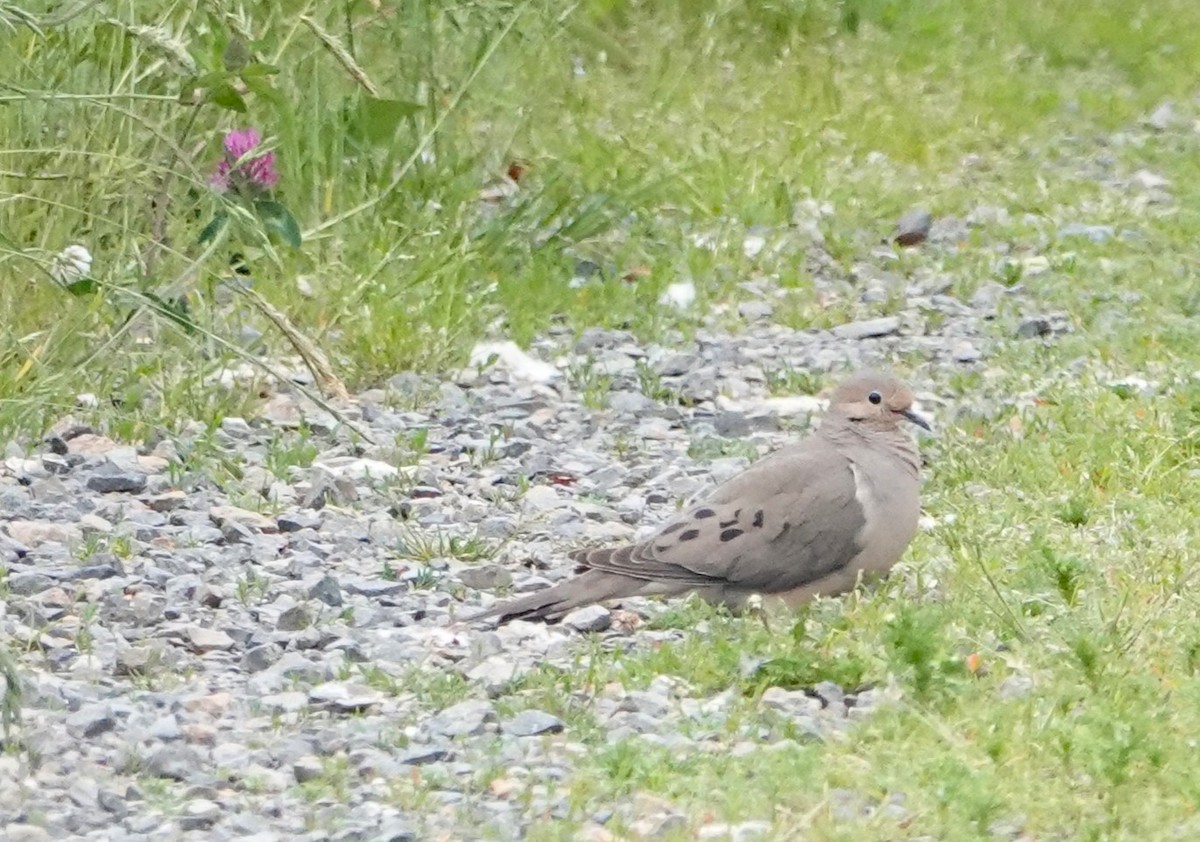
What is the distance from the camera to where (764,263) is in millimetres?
8930

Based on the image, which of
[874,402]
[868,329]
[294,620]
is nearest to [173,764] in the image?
[294,620]

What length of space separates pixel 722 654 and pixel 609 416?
8.18 feet

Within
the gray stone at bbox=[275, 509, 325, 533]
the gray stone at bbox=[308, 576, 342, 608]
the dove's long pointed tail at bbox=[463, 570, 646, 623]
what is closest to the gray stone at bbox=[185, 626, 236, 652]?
the gray stone at bbox=[308, 576, 342, 608]

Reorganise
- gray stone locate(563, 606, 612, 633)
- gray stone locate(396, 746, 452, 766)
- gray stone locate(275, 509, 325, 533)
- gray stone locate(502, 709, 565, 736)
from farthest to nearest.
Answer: gray stone locate(275, 509, 325, 533) → gray stone locate(563, 606, 612, 633) → gray stone locate(502, 709, 565, 736) → gray stone locate(396, 746, 452, 766)

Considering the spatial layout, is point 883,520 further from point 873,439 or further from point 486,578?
point 486,578

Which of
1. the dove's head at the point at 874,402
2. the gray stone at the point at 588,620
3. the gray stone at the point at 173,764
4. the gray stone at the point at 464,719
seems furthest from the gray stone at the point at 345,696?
the dove's head at the point at 874,402

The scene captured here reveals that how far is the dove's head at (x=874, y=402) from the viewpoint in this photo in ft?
19.0

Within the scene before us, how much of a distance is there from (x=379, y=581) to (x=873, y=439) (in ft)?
4.12

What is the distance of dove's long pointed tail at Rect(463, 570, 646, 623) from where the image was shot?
204 inches

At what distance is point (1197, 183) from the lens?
10.2 metres

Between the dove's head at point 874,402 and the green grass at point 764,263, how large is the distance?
32 cm

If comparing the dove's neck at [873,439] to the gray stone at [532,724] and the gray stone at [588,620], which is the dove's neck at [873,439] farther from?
the gray stone at [532,724]

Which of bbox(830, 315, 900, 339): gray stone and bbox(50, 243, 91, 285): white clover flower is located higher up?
bbox(50, 243, 91, 285): white clover flower

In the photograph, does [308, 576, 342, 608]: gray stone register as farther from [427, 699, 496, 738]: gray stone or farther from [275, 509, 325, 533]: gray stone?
[427, 699, 496, 738]: gray stone
